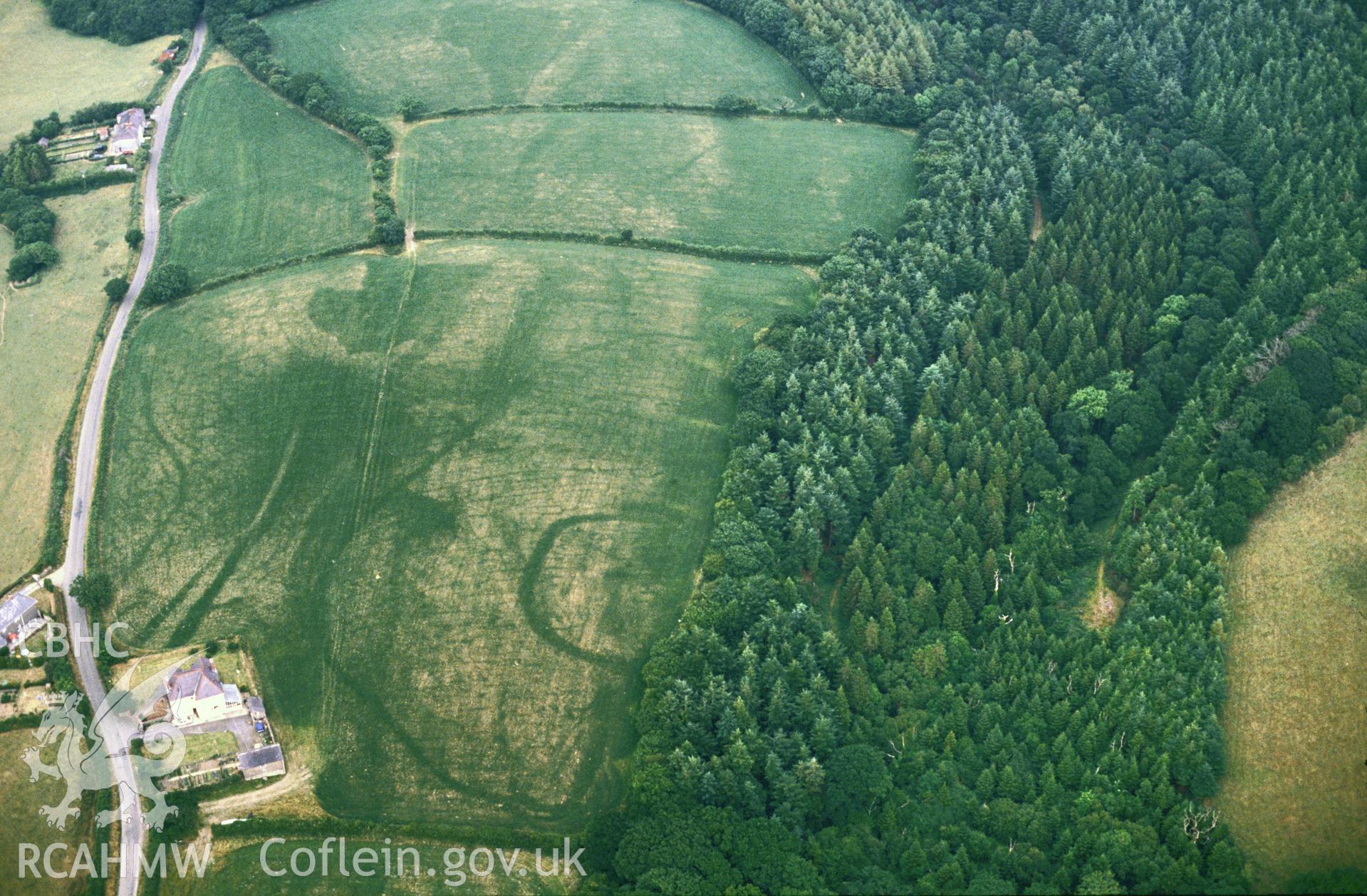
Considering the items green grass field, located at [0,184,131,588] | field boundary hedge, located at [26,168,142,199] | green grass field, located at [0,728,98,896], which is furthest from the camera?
field boundary hedge, located at [26,168,142,199]

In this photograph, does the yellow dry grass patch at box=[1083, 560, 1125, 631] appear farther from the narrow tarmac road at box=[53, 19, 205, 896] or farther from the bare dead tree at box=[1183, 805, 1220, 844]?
the narrow tarmac road at box=[53, 19, 205, 896]

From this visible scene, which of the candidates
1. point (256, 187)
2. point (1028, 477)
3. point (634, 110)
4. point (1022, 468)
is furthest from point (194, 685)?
point (634, 110)

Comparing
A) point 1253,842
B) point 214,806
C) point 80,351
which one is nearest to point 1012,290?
point 1253,842

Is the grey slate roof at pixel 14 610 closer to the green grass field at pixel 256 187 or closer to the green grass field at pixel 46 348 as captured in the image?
the green grass field at pixel 46 348

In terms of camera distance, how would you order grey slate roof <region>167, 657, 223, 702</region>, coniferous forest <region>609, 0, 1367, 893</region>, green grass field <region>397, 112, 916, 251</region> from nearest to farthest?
coniferous forest <region>609, 0, 1367, 893</region>
grey slate roof <region>167, 657, 223, 702</region>
green grass field <region>397, 112, 916, 251</region>

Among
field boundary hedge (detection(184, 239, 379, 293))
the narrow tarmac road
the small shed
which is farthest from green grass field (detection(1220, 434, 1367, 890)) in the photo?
field boundary hedge (detection(184, 239, 379, 293))

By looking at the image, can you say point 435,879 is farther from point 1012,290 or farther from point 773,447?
point 1012,290

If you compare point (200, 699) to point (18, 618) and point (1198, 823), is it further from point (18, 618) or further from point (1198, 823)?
point (1198, 823)
